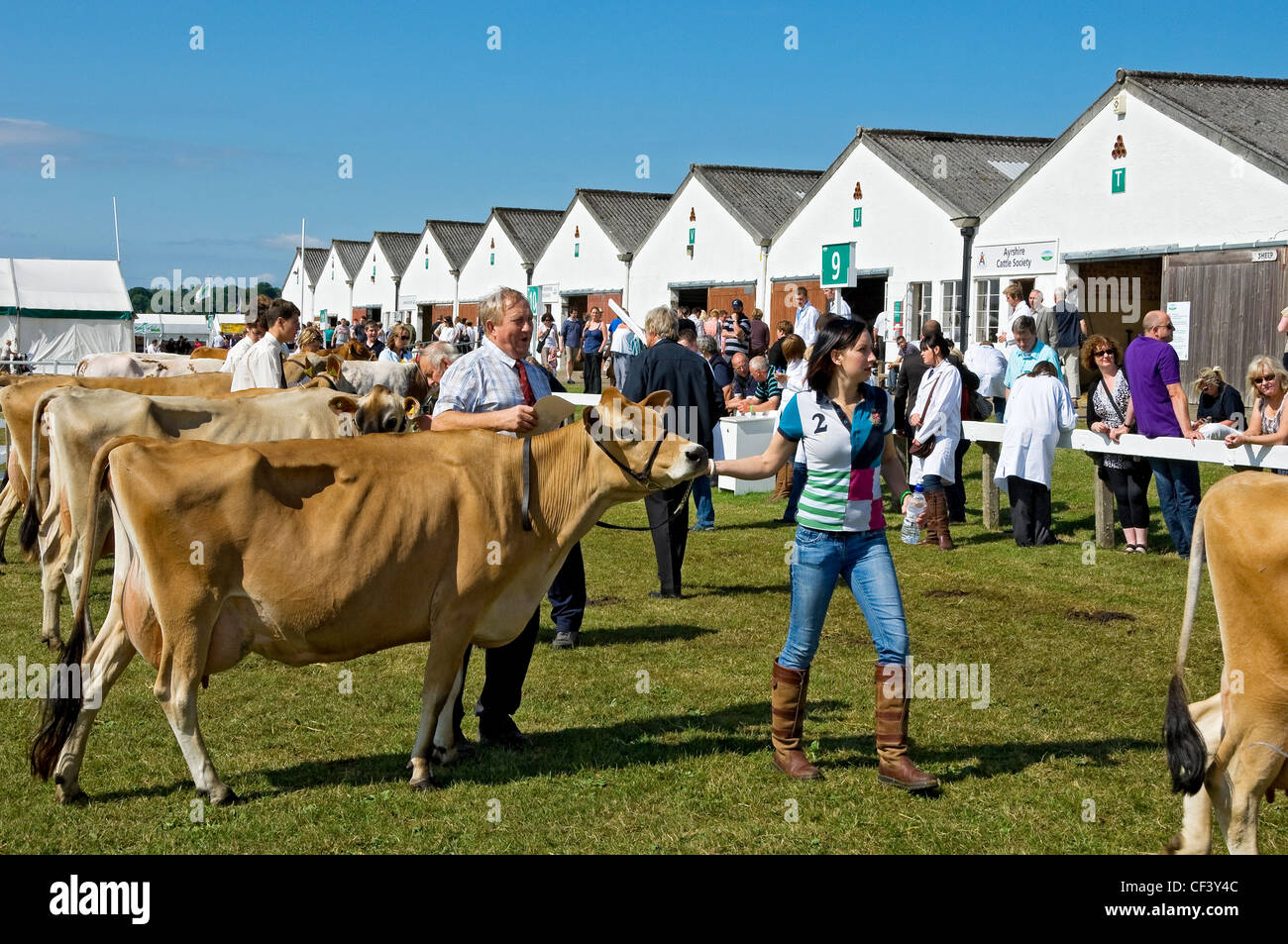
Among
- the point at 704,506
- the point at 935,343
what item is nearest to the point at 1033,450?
the point at 935,343

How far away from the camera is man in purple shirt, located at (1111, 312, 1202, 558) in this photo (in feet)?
40.1

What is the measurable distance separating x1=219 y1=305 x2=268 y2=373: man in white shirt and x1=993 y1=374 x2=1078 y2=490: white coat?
305 inches

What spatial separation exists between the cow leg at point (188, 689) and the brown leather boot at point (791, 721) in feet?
8.58

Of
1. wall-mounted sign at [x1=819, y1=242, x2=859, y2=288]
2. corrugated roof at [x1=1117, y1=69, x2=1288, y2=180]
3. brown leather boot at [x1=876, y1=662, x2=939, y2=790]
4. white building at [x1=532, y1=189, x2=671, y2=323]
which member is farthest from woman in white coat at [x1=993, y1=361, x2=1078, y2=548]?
white building at [x1=532, y1=189, x2=671, y2=323]

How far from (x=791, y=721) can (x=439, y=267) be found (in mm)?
56744

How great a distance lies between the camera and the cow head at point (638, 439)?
5938mm

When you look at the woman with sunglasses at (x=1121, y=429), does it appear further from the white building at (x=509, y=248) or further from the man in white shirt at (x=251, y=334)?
the white building at (x=509, y=248)

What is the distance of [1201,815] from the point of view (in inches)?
198

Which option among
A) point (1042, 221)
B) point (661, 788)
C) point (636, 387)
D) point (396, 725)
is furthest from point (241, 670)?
point (1042, 221)

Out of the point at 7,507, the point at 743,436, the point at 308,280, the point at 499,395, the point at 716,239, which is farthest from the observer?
the point at 308,280

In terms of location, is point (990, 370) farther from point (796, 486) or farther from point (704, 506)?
point (796, 486)

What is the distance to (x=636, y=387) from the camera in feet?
37.1

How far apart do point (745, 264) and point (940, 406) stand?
25.6 metres

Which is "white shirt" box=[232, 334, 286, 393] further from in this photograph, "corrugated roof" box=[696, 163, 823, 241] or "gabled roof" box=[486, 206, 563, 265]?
"gabled roof" box=[486, 206, 563, 265]
